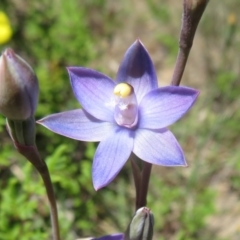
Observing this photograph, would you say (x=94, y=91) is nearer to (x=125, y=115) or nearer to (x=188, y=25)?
(x=125, y=115)

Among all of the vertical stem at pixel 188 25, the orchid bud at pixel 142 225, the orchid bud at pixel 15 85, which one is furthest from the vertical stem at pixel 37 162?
the vertical stem at pixel 188 25

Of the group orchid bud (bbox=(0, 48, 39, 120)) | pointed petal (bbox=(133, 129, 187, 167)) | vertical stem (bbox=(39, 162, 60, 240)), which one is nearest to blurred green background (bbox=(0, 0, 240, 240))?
vertical stem (bbox=(39, 162, 60, 240))

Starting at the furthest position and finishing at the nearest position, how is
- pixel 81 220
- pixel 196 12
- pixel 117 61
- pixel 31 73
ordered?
pixel 117 61
pixel 81 220
pixel 196 12
pixel 31 73

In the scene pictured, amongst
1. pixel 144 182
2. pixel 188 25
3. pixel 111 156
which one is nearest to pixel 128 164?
pixel 144 182

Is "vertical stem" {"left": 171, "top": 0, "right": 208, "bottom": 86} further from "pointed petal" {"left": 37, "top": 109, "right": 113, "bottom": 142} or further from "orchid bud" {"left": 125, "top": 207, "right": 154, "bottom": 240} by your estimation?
"orchid bud" {"left": 125, "top": 207, "right": 154, "bottom": 240}

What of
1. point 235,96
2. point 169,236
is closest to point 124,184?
point 169,236

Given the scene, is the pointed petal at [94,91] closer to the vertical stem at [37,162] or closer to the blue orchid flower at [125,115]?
the blue orchid flower at [125,115]

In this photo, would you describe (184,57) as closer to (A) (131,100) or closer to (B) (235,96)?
(A) (131,100)
